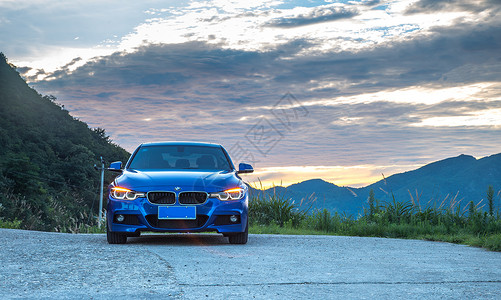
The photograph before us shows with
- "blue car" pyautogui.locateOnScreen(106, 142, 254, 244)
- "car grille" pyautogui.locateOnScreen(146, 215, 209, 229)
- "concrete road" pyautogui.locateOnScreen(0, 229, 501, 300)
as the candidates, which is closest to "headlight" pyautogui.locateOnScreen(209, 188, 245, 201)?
"blue car" pyautogui.locateOnScreen(106, 142, 254, 244)

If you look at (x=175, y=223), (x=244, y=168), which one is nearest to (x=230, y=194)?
(x=175, y=223)

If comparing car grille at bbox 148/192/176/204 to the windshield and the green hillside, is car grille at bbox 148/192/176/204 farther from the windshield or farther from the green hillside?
the green hillside

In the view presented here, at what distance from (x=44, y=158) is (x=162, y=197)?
68487 millimetres

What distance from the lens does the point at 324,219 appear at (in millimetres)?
14758

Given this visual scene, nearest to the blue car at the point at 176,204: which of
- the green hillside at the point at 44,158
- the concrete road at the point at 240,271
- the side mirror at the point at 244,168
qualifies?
the concrete road at the point at 240,271

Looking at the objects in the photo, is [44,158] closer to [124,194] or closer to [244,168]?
[244,168]

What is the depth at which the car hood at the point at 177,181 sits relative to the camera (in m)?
8.73

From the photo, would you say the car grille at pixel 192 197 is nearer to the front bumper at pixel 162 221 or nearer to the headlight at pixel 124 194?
the front bumper at pixel 162 221

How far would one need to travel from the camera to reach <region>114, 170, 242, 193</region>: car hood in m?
8.73

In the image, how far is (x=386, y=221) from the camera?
14.0 metres

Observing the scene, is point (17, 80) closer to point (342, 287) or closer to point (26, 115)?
point (26, 115)

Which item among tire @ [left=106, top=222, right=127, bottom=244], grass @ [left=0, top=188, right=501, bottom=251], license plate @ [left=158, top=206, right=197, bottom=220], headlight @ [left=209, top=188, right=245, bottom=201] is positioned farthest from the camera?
grass @ [left=0, top=188, right=501, bottom=251]

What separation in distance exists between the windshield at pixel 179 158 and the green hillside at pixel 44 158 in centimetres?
3212

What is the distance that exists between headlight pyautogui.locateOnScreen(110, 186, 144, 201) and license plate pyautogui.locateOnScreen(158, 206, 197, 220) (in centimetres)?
41
